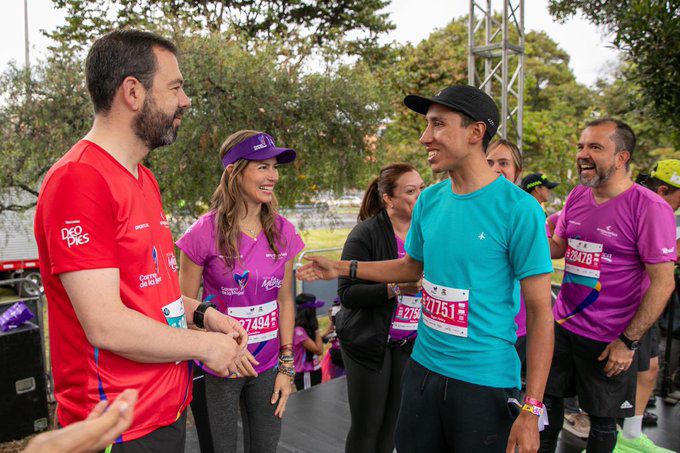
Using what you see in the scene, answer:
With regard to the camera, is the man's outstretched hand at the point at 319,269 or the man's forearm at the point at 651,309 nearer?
the man's outstretched hand at the point at 319,269

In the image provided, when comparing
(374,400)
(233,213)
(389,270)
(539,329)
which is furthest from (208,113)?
(539,329)

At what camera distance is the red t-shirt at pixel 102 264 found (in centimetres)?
127

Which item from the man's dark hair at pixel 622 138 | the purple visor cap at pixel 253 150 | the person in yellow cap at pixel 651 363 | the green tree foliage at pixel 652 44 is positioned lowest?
the person in yellow cap at pixel 651 363

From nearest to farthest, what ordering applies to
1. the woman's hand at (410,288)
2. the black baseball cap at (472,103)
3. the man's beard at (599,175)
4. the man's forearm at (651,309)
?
1. the black baseball cap at (472,103)
2. the man's forearm at (651,309)
3. the woman's hand at (410,288)
4. the man's beard at (599,175)

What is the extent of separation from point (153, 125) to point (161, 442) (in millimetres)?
952

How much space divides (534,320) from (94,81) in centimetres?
164

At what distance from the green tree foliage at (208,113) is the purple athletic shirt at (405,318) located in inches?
157

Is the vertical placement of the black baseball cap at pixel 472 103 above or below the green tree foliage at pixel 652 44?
below

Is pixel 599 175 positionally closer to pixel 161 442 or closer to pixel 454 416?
pixel 454 416

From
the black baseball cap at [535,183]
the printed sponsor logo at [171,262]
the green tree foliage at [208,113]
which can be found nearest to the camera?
the printed sponsor logo at [171,262]

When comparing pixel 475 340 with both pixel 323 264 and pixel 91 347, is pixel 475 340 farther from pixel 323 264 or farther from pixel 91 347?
pixel 91 347

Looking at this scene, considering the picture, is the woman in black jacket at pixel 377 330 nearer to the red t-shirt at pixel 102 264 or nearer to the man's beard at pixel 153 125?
the red t-shirt at pixel 102 264

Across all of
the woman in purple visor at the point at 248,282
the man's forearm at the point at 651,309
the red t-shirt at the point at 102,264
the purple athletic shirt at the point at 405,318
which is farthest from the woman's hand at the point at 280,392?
the man's forearm at the point at 651,309

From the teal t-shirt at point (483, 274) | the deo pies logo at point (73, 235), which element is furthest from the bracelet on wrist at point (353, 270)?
the deo pies logo at point (73, 235)
